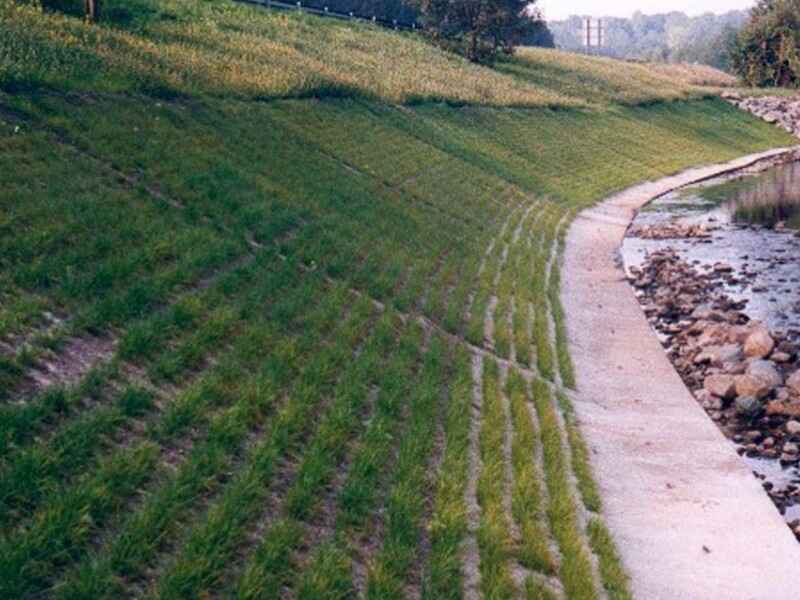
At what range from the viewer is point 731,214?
36.9 metres

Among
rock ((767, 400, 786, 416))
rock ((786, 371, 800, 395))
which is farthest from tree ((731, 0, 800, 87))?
rock ((767, 400, 786, 416))

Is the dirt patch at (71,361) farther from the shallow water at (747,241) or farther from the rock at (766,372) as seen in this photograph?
the shallow water at (747,241)

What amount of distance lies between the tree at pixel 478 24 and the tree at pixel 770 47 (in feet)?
131

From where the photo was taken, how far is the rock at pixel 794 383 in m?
15.3

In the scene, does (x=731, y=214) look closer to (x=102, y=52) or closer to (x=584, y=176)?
(x=584, y=176)

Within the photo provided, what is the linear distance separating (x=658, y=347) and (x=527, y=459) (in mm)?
7939

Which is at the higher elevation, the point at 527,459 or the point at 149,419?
the point at 149,419

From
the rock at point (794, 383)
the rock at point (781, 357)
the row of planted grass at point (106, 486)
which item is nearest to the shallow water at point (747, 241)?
the rock at point (781, 357)

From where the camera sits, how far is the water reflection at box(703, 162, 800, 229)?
35688 millimetres

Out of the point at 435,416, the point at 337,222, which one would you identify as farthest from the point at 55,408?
the point at 337,222

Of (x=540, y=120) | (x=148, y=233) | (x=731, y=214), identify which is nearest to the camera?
(x=148, y=233)

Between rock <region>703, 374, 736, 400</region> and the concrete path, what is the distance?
0.74 m

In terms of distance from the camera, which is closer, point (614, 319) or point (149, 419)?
point (149, 419)

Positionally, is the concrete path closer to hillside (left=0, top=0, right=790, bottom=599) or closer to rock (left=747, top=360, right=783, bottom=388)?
hillside (left=0, top=0, right=790, bottom=599)
